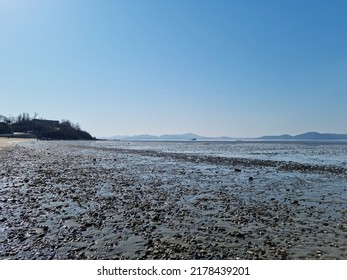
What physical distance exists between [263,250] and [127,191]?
11.8 meters

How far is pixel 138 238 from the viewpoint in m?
9.75

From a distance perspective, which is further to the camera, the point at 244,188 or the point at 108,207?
the point at 244,188

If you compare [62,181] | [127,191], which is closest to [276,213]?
[127,191]

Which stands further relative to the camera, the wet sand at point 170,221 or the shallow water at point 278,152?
the shallow water at point 278,152

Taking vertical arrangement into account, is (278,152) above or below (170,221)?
above

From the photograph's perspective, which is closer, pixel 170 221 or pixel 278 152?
pixel 170 221

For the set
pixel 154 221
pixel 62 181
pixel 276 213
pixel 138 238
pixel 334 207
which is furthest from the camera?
pixel 62 181

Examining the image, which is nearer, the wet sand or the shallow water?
the wet sand

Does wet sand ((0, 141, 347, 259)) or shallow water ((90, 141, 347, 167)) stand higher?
shallow water ((90, 141, 347, 167))

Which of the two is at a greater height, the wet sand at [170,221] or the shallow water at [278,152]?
the shallow water at [278,152]
